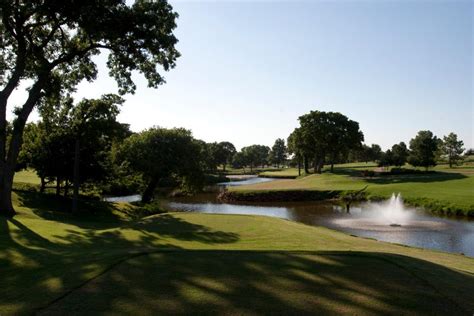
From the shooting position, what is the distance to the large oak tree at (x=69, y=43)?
19688 mm

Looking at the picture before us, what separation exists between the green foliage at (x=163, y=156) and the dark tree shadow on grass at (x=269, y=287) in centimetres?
2858

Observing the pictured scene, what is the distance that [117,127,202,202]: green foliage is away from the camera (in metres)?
36.9

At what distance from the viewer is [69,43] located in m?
24.4

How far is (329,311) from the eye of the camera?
19.5 ft

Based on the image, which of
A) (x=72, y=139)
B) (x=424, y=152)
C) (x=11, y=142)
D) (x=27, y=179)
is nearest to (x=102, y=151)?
(x=72, y=139)

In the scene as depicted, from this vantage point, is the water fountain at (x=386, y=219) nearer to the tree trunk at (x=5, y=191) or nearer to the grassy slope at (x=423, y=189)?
the grassy slope at (x=423, y=189)

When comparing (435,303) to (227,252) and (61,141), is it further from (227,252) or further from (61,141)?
(61,141)

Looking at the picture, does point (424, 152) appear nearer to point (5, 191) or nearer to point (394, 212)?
point (394, 212)

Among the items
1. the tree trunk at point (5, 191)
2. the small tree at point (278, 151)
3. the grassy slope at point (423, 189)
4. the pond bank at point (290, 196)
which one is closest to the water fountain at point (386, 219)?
the grassy slope at point (423, 189)

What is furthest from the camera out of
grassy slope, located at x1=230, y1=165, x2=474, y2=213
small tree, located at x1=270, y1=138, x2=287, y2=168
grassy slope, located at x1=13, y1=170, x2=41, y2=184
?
small tree, located at x1=270, y1=138, x2=287, y2=168

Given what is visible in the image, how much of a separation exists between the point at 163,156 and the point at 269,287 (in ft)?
103

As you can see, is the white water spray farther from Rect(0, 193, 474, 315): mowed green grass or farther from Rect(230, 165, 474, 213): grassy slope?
Rect(0, 193, 474, 315): mowed green grass

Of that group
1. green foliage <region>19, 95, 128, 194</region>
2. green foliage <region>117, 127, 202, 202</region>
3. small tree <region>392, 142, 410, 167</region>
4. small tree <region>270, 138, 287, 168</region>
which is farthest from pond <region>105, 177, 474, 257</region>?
small tree <region>270, 138, 287, 168</region>

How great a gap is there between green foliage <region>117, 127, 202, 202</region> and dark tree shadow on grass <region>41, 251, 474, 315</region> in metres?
28.6
